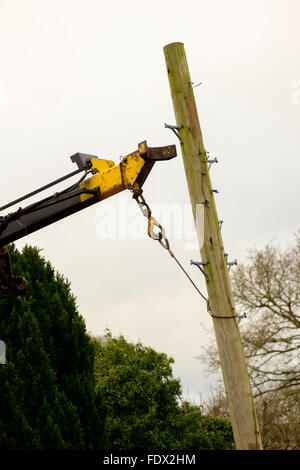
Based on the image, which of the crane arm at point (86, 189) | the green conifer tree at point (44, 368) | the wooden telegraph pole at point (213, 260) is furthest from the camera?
the green conifer tree at point (44, 368)

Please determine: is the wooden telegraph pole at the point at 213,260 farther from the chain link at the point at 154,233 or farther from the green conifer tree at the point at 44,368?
the green conifer tree at the point at 44,368

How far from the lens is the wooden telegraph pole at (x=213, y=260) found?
→ 632 centimetres

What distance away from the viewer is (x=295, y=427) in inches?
747

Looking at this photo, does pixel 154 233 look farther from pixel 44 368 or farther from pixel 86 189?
pixel 44 368

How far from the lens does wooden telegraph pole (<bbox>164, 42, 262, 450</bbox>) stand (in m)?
6.32

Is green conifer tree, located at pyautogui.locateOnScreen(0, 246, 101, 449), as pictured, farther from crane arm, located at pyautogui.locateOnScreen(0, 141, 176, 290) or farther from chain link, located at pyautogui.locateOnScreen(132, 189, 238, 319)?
chain link, located at pyautogui.locateOnScreen(132, 189, 238, 319)

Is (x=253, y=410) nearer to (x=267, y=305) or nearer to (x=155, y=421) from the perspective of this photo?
(x=155, y=421)

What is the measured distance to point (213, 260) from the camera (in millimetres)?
6504

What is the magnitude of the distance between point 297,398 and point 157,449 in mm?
6883

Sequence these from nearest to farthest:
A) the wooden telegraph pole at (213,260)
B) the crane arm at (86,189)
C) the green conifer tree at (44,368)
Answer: the wooden telegraph pole at (213,260) → the crane arm at (86,189) → the green conifer tree at (44,368)

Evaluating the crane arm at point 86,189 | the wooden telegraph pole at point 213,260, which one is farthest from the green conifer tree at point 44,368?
the wooden telegraph pole at point 213,260

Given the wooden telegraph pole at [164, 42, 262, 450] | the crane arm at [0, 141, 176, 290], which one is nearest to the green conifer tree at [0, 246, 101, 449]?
the crane arm at [0, 141, 176, 290]

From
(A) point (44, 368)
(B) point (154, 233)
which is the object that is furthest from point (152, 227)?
(A) point (44, 368)
